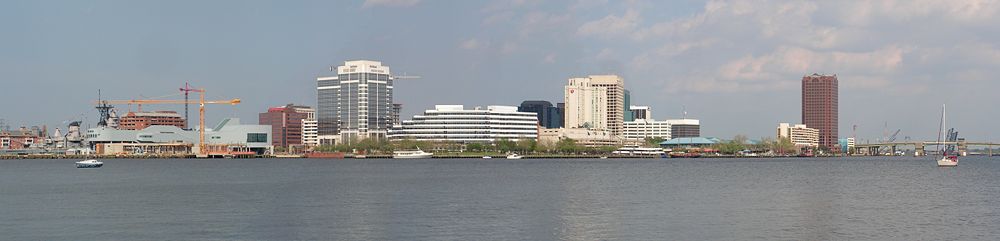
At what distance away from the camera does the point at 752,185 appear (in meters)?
85.8

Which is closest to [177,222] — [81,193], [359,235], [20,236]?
[20,236]

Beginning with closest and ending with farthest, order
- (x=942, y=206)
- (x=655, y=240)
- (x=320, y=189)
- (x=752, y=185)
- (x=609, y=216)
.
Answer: (x=655, y=240), (x=609, y=216), (x=942, y=206), (x=320, y=189), (x=752, y=185)

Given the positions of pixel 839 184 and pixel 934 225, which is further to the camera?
pixel 839 184

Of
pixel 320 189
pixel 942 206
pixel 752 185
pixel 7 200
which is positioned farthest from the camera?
pixel 752 185

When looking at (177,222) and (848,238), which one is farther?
(177,222)

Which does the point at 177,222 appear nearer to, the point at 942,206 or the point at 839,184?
the point at 942,206

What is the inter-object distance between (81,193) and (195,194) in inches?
349

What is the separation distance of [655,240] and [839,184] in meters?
52.3

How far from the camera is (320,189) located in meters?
79.1

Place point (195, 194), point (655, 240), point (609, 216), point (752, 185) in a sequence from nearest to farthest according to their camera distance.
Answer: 1. point (655, 240)
2. point (609, 216)
3. point (195, 194)
4. point (752, 185)

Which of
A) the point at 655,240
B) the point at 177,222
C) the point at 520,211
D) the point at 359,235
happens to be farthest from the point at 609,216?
the point at 177,222

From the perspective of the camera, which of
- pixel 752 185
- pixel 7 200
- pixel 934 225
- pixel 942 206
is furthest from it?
pixel 752 185

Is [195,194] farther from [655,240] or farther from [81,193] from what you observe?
[655,240]

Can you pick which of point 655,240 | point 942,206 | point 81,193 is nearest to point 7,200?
point 81,193
